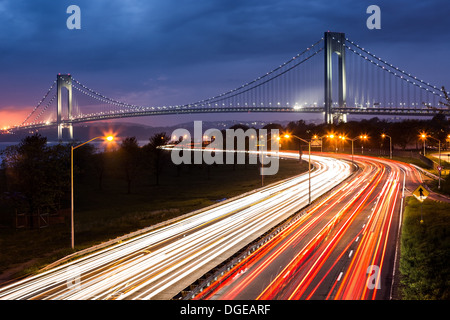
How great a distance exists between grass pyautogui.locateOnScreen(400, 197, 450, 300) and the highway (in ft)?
2.27

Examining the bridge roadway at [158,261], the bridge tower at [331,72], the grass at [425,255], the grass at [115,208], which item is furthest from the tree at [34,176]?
the bridge tower at [331,72]

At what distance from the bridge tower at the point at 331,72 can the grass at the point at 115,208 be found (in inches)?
2285

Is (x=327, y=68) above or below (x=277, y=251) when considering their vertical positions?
above

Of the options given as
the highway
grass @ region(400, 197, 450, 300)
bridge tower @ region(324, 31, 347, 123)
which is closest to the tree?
the highway

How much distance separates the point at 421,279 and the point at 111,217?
94.2 ft

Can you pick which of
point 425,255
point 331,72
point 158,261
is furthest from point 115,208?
point 331,72

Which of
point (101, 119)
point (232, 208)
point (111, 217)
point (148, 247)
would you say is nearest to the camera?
point (148, 247)

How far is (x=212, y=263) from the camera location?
67.3 feet

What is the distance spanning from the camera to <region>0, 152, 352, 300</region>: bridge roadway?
1684 centimetres

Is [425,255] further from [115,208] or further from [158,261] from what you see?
[115,208]

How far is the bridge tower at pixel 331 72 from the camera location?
459 feet

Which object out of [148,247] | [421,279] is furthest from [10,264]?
[421,279]

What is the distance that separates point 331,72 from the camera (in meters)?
142
